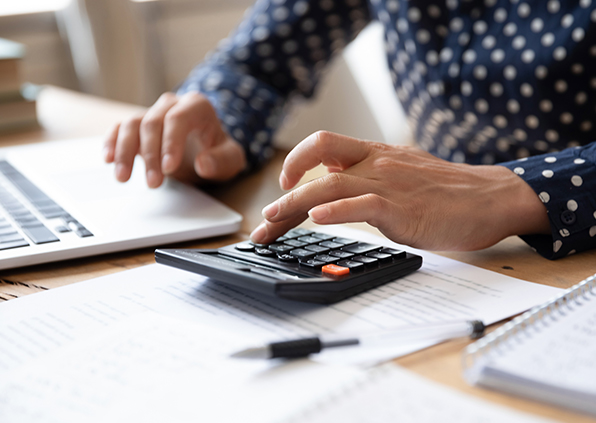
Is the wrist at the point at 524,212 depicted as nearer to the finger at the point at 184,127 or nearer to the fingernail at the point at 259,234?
the fingernail at the point at 259,234

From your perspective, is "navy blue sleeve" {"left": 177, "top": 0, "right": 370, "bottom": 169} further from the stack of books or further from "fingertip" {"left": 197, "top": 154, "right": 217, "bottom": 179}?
the stack of books

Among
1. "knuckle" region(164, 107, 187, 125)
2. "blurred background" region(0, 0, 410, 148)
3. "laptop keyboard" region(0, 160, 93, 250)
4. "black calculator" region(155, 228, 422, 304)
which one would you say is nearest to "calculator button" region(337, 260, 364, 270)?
"black calculator" region(155, 228, 422, 304)

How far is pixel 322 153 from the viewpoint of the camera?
0.56 metres

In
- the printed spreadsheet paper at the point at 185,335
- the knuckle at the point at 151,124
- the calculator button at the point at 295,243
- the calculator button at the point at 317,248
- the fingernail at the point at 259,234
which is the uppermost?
the knuckle at the point at 151,124

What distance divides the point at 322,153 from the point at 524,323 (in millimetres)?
268

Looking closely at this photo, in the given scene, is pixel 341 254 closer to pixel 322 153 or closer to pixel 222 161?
pixel 322 153

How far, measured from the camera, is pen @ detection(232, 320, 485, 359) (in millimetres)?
346

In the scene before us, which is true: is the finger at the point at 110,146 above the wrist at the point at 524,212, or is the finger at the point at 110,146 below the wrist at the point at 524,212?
above

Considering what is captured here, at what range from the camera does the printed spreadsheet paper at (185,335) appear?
12.7 inches

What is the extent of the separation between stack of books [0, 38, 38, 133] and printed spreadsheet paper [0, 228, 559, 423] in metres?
0.89

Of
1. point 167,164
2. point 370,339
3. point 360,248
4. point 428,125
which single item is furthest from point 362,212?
point 428,125

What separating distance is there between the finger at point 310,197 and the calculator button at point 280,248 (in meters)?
0.02

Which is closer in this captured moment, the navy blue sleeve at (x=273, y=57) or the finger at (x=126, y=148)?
the finger at (x=126, y=148)

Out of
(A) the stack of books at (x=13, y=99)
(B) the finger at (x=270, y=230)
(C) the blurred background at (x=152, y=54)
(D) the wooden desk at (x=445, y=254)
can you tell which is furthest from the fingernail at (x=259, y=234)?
(C) the blurred background at (x=152, y=54)
